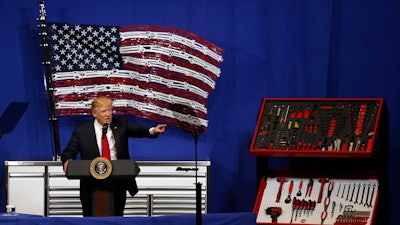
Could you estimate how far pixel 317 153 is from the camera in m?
8.41

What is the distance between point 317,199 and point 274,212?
→ 1.37ft

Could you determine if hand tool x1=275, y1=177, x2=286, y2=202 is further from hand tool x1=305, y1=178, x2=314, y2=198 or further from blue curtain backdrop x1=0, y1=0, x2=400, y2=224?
blue curtain backdrop x1=0, y1=0, x2=400, y2=224

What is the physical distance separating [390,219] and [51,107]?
11.4ft

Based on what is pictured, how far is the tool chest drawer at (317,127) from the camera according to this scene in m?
8.46

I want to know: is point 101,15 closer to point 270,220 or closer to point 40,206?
point 40,206

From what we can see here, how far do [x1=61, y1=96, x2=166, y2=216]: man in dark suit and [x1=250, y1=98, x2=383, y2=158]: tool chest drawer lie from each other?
1.06 meters

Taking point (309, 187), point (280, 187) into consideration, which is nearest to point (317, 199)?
point (309, 187)

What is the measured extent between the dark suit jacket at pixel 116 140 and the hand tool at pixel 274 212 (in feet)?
3.77

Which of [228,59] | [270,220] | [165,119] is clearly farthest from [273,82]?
→ [270,220]

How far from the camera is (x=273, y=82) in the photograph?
31.7ft

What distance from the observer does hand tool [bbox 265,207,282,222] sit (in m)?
8.41

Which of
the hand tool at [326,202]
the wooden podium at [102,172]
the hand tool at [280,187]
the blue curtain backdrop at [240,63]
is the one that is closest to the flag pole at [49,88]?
the blue curtain backdrop at [240,63]

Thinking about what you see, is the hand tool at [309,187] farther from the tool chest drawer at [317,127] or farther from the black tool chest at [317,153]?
the tool chest drawer at [317,127]

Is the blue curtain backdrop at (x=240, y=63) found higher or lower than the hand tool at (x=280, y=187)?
higher
